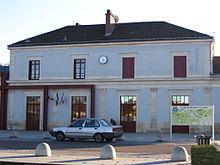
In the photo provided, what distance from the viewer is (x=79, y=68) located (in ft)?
103

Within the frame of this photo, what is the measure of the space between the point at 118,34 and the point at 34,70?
8.37 metres

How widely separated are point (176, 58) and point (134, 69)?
11.7 ft

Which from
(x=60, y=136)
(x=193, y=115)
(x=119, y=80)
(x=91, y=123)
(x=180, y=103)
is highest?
(x=119, y=80)

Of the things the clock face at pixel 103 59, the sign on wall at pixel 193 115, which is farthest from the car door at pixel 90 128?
the clock face at pixel 103 59

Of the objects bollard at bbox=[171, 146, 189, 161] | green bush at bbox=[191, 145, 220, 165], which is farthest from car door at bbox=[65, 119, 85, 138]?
green bush at bbox=[191, 145, 220, 165]

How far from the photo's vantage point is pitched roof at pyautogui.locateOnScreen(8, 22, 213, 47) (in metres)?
29.7

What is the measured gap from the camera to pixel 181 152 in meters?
12.9

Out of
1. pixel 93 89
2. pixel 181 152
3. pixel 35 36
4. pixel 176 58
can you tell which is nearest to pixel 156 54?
pixel 176 58

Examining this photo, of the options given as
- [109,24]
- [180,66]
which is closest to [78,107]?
[109,24]

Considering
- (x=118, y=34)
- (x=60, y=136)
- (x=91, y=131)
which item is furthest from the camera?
(x=118, y=34)

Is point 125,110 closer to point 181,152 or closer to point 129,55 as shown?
point 129,55

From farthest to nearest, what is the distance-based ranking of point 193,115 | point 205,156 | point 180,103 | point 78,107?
point 78,107 → point 180,103 → point 193,115 → point 205,156

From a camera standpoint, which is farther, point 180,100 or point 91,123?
point 180,100

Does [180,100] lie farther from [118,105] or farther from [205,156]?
[205,156]
